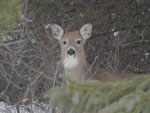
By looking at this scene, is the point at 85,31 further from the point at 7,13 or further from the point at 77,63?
the point at 7,13

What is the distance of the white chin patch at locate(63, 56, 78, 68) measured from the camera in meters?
6.65

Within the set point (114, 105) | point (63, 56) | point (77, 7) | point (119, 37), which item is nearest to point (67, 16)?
point (77, 7)

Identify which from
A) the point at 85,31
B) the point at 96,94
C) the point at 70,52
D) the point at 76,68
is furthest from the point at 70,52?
the point at 96,94

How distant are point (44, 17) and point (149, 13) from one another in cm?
253

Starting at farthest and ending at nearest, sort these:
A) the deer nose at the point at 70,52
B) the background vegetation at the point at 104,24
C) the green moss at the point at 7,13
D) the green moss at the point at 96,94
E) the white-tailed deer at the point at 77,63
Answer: the background vegetation at the point at 104,24 → the deer nose at the point at 70,52 → the white-tailed deer at the point at 77,63 → the green moss at the point at 7,13 → the green moss at the point at 96,94

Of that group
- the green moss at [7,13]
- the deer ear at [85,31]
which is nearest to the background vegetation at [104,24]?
the deer ear at [85,31]

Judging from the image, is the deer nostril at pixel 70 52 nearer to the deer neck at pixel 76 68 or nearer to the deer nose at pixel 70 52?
the deer nose at pixel 70 52

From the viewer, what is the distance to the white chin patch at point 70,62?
6648 millimetres

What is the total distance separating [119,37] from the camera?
9305mm

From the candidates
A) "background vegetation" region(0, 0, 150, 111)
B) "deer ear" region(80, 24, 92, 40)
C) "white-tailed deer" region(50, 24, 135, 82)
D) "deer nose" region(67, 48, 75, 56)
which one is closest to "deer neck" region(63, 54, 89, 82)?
"white-tailed deer" region(50, 24, 135, 82)

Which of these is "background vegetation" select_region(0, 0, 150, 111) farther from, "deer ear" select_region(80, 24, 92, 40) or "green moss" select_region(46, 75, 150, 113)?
"green moss" select_region(46, 75, 150, 113)

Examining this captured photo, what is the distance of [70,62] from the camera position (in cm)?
669

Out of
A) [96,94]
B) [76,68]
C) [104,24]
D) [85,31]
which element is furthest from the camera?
[104,24]

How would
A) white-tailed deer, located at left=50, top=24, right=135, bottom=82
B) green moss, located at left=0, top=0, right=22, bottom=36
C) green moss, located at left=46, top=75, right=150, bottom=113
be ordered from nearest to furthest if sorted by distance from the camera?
green moss, located at left=46, top=75, right=150, bottom=113, green moss, located at left=0, top=0, right=22, bottom=36, white-tailed deer, located at left=50, top=24, right=135, bottom=82
